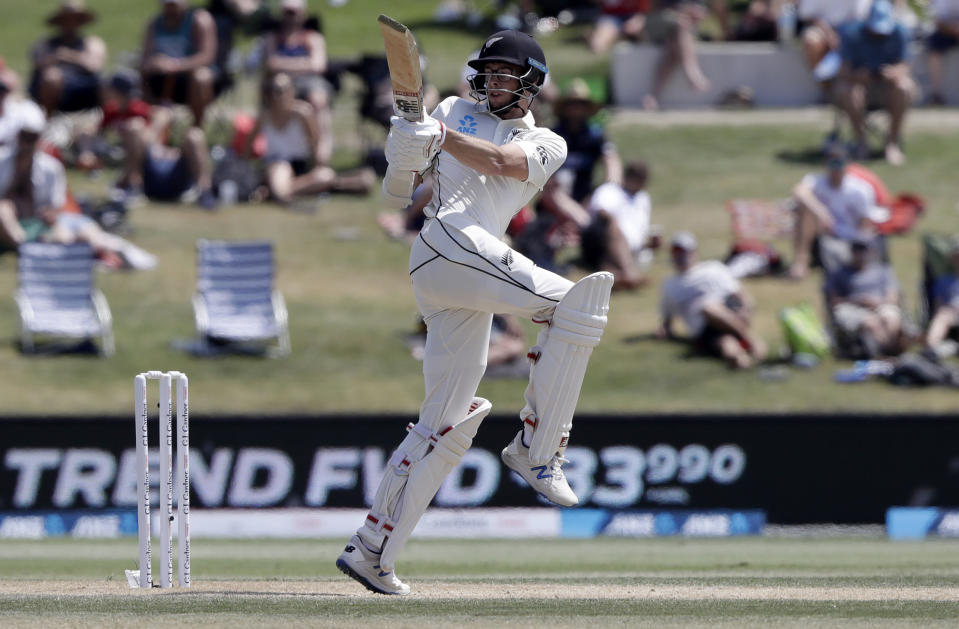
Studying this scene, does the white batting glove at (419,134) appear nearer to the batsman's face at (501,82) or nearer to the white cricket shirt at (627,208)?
the batsman's face at (501,82)

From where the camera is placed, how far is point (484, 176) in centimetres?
644

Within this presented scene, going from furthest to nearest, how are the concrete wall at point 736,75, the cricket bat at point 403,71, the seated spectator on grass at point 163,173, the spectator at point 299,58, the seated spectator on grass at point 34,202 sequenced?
the concrete wall at point 736,75 < the spectator at point 299,58 < the seated spectator on grass at point 163,173 < the seated spectator on grass at point 34,202 < the cricket bat at point 403,71

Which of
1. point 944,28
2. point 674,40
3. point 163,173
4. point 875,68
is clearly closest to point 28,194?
point 163,173

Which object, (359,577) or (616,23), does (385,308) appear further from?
(359,577)

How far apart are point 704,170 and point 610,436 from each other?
7.39 metres

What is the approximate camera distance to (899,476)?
458 inches

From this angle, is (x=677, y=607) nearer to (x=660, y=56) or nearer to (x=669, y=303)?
(x=669, y=303)

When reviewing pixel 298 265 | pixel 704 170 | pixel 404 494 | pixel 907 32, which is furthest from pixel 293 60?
pixel 404 494

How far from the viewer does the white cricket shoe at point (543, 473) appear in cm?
647

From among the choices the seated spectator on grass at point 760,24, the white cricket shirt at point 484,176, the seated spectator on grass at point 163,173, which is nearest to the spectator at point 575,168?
the seated spectator on grass at point 163,173

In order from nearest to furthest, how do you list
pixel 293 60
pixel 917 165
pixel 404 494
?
1. pixel 404 494
2. pixel 293 60
3. pixel 917 165

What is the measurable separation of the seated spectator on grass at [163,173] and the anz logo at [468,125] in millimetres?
10235

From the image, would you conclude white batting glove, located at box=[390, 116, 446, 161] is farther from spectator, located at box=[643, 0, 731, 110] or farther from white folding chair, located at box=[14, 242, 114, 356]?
spectator, located at box=[643, 0, 731, 110]

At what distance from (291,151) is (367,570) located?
1071 centimetres
